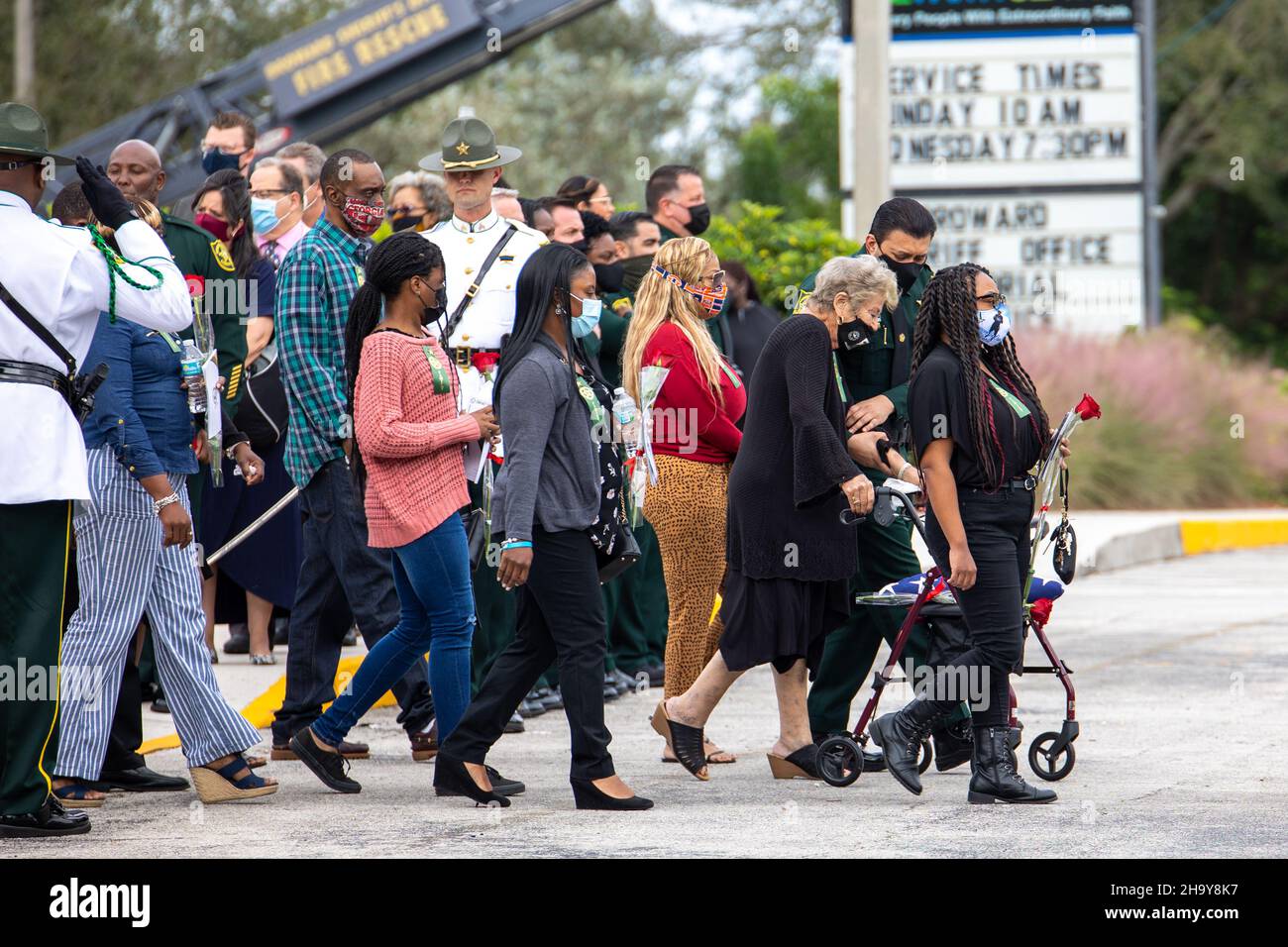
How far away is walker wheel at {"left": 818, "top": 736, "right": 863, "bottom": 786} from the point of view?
23.4 feet

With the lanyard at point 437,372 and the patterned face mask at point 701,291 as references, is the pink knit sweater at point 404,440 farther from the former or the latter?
the patterned face mask at point 701,291

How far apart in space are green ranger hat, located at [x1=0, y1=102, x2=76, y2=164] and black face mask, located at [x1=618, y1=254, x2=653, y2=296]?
153 inches

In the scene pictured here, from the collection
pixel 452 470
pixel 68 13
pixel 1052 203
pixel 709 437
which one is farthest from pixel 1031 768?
pixel 68 13

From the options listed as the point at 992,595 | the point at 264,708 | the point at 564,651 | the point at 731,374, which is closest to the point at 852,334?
the point at 731,374

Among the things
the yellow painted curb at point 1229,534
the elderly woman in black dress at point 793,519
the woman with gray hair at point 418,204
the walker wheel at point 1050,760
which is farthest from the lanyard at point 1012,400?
the yellow painted curb at point 1229,534

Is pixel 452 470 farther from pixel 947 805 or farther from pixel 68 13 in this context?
pixel 68 13

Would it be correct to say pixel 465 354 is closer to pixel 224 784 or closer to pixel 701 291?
pixel 701 291

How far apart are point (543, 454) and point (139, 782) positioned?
189cm

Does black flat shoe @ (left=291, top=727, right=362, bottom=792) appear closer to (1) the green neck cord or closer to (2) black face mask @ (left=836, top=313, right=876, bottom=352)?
(1) the green neck cord

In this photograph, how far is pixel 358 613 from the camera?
7.59 meters

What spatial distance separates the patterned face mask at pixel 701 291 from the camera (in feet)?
25.7

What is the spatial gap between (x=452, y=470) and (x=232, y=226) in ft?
8.67

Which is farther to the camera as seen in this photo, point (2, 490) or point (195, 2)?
point (195, 2)

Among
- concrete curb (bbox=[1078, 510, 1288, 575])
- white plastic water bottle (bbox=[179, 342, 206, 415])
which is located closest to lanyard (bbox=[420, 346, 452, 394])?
white plastic water bottle (bbox=[179, 342, 206, 415])
